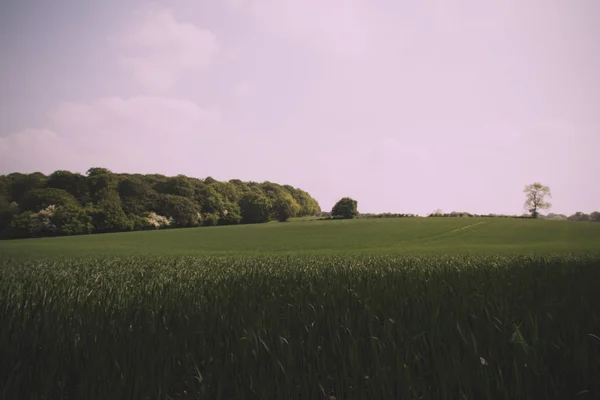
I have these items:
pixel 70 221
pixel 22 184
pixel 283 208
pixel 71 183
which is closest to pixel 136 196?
pixel 71 183

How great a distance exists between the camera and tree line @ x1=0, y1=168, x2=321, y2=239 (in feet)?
173

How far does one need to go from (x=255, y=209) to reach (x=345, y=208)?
A: 2853 cm

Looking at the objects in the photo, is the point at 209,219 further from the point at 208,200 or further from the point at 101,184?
the point at 101,184

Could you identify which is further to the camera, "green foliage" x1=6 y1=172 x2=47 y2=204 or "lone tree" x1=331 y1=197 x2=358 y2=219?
"lone tree" x1=331 y1=197 x2=358 y2=219

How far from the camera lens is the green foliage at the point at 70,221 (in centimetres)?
5212

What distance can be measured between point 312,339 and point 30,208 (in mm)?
72893

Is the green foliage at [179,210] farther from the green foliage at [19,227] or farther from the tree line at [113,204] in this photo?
the green foliage at [19,227]

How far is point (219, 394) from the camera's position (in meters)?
1.94

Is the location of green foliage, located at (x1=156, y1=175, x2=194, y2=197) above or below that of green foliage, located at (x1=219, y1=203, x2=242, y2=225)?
above

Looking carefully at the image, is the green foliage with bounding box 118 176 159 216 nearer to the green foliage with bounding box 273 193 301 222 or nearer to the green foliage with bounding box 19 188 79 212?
the green foliage with bounding box 19 188 79 212

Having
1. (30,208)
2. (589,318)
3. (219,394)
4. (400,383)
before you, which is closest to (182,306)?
(219,394)

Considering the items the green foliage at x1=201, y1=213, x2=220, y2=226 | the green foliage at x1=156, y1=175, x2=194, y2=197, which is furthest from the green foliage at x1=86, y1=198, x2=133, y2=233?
the green foliage at x1=201, y1=213, x2=220, y2=226

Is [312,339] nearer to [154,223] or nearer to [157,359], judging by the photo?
[157,359]

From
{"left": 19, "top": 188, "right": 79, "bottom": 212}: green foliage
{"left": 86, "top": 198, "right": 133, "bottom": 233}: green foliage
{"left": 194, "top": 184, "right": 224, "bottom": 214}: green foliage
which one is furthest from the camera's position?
{"left": 194, "top": 184, "right": 224, "bottom": 214}: green foliage
